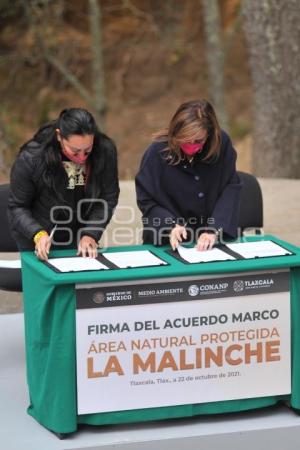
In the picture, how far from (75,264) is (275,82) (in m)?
6.22

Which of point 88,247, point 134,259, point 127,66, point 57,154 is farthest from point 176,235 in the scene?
point 127,66

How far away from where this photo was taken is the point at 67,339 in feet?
14.9

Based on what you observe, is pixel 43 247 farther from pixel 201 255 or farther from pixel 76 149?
pixel 201 255

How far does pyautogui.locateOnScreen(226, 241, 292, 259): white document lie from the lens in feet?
15.9

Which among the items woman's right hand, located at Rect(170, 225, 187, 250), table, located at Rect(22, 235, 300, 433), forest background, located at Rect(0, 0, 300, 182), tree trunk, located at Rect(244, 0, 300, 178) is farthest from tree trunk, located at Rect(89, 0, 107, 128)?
table, located at Rect(22, 235, 300, 433)

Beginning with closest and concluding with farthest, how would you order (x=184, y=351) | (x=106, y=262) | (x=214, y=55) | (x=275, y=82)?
(x=184, y=351) < (x=106, y=262) < (x=275, y=82) < (x=214, y=55)

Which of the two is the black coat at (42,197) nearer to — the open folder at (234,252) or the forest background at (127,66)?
the open folder at (234,252)

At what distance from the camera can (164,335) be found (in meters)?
4.63

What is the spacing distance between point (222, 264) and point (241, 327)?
272mm

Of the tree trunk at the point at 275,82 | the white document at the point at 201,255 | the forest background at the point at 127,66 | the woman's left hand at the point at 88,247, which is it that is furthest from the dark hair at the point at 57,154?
the forest background at the point at 127,66

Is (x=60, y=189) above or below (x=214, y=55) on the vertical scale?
below

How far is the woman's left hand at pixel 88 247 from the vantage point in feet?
16.0

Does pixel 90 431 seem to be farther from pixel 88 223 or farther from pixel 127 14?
pixel 127 14

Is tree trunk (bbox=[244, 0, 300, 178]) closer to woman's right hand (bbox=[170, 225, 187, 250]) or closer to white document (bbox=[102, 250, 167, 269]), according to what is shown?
woman's right hand (bbox=[170, 225, 187, 250])
